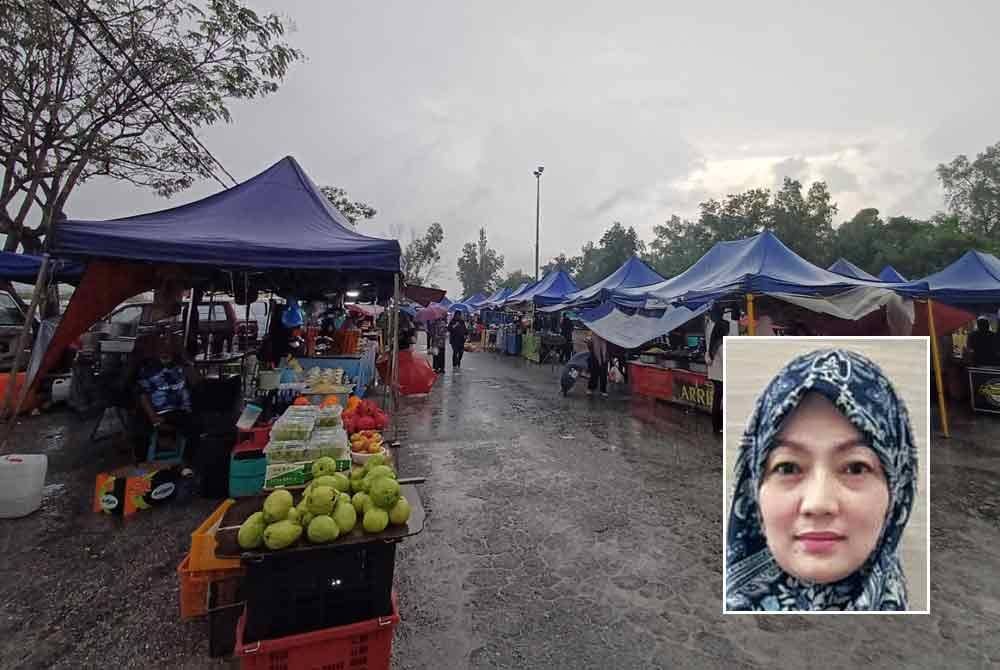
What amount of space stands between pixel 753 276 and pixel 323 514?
6.56m

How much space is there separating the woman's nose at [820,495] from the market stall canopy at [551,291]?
47.8 feet

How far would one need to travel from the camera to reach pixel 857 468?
45.2 inches

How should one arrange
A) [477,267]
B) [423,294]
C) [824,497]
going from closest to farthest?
[824,497]
[423,294]
[477,267]

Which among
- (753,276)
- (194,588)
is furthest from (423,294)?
(194,588)

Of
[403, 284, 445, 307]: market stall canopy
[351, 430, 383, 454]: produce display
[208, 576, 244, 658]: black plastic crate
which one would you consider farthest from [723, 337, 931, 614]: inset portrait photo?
[403, 284, 445, 307]: market stall canopy

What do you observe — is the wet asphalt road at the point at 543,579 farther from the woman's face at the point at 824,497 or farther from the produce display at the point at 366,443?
the woman's face at the point at 824,497

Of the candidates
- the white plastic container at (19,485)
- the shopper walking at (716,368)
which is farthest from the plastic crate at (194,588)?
the shopper walking at (716,368)

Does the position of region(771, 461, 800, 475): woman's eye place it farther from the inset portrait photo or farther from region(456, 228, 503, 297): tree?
region(456, 228, 503, 297): tree

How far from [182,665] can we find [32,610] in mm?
1231

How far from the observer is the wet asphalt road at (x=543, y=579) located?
7.54 ft

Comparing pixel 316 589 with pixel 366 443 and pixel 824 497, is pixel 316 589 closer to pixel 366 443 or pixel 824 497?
pixel 366 443

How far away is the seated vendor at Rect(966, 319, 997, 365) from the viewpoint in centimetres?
884

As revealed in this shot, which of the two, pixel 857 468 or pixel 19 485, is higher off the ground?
pixel 857 468

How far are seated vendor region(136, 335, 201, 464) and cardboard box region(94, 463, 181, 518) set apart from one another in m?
0.80
